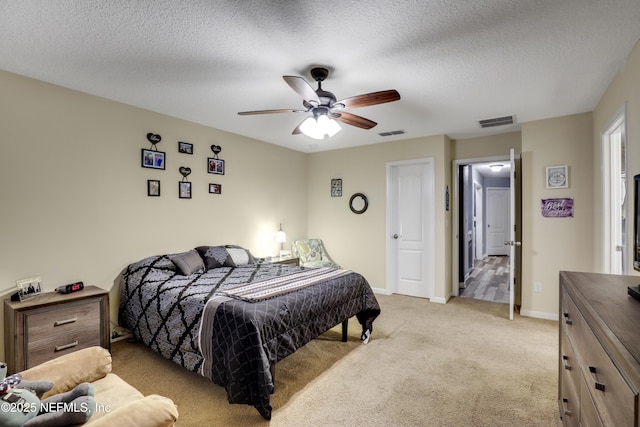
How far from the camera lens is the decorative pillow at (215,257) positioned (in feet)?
12.3

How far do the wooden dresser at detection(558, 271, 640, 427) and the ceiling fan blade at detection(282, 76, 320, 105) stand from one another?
192cm

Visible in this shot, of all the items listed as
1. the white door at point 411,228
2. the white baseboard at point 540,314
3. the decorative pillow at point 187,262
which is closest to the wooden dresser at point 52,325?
the decorative pillow at point 187,262

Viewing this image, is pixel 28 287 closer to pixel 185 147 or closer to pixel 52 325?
pixel 52 325

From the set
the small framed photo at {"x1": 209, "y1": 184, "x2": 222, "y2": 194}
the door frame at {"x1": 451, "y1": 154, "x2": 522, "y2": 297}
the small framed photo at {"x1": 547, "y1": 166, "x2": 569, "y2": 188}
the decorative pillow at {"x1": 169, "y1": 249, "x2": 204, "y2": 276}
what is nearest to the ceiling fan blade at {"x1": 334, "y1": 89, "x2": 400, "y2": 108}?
the decorative pillow at {"x1": 169, "y1": 249, "x2": 204, "y2": 276}

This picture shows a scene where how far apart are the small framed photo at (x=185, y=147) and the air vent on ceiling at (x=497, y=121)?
3.71m

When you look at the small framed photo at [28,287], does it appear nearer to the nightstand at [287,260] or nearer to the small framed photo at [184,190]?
the small framed photo at [184,190]

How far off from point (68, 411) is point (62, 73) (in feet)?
9.10

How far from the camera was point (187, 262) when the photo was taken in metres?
3.45

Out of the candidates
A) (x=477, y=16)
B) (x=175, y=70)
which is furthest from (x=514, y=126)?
(x=175, y=70)

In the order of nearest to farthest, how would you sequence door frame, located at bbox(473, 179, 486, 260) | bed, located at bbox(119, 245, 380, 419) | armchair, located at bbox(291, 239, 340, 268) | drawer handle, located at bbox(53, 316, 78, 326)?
1. bed, located at bbox(119, 245, 380, 419)
2. drawer handle, located at bbox(53, 316, 78, 326)
3. armchair, located at bbox(291, 239, 340, 268)
4. door frame, located at bbox(473, 179, 486, 260)

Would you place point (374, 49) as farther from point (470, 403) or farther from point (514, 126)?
point (514, 126)

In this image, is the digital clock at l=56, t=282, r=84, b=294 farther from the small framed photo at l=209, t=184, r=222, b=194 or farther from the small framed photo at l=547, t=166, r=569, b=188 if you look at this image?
the small framed photo at l=547, t=166, r=569, b=188

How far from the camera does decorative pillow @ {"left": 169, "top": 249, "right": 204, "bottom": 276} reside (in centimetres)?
336

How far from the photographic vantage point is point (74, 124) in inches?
119
